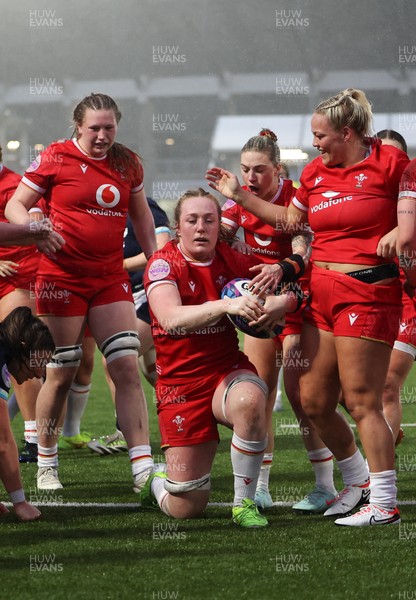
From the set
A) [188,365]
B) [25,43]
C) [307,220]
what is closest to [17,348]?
[188,365]

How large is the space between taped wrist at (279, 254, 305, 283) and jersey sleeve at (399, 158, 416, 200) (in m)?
0.63

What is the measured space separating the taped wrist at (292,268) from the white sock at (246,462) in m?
0.74

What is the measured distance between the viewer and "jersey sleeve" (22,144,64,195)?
209 inches

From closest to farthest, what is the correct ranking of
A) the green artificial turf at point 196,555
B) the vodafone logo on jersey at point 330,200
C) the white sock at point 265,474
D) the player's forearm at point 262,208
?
the green artificial turf at point 196,555 → the vodafone logo on jersey at point 330,200 → the player's forearm at point 262,208 → the white sock at point 265,474

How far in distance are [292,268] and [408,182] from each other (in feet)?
2.23

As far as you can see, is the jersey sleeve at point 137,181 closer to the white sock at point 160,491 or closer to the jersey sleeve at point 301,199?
the jersey sleeve at point 301,199

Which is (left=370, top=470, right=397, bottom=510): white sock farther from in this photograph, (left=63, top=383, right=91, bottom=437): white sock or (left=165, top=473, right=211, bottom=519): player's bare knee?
(left=63, top=383, right=91, bottom=437): white sock

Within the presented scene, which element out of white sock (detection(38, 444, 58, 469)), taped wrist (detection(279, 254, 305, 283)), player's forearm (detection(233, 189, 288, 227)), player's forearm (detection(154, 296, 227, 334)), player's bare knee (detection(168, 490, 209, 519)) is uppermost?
player's forearm (detection(233, 189, 288, 227))

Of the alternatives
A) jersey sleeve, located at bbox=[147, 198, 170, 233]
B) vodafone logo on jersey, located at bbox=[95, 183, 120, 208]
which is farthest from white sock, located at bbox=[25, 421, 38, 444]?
vodafone logo on jersey, located at bbox=[95, 183, 120, 208]

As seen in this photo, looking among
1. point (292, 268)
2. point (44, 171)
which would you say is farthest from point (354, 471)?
point (44, 171)

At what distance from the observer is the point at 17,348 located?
4.33 meters

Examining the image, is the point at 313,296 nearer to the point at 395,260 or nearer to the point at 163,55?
the point at 395,260

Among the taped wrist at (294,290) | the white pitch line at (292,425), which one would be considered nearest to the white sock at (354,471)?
the taped wrist at (294,290)

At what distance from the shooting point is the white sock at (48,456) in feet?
18.4
